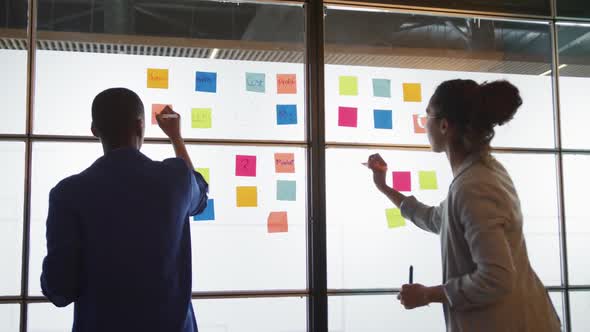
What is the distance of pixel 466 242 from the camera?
1.45 metres

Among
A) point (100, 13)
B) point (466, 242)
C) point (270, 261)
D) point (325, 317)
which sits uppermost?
point (100, 13)

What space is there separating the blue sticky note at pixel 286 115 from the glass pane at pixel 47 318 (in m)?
1.27

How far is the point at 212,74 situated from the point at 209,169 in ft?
1.46

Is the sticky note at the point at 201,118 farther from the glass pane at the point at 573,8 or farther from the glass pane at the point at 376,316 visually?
the glass pane at the point at 573,8

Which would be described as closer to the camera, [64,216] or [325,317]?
[64,216]

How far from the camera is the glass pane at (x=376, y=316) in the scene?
8.34 ft

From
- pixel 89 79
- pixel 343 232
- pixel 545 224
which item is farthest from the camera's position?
pixel 545 224

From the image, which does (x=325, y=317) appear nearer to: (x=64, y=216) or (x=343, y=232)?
(x=343, y=232)

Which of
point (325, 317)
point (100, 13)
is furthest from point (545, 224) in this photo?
point (100, 13)

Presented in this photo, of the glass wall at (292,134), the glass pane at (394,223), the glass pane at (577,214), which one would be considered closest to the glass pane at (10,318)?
the glass wall at (292,134)

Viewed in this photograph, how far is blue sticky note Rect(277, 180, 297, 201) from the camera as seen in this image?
2.48 metres

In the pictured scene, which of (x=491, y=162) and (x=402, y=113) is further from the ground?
(x=402, y=113)

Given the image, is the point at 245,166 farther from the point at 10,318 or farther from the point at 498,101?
the point at 498,101

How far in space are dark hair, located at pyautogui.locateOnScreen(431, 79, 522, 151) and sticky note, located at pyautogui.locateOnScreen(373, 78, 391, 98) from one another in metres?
1.12
